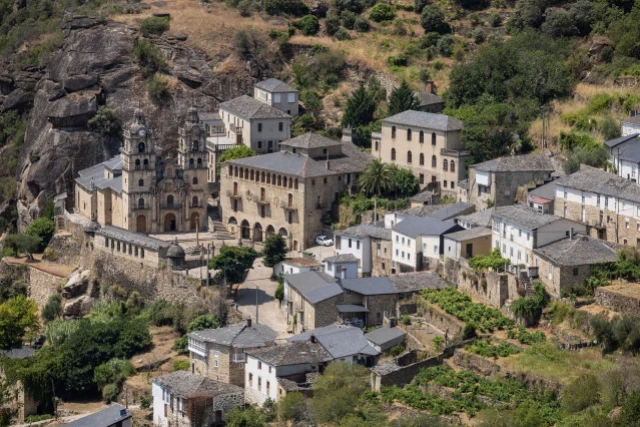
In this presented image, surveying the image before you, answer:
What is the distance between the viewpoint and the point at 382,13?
133m

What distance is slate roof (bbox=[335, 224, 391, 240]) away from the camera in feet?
330

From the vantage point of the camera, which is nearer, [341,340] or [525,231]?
[341,340]

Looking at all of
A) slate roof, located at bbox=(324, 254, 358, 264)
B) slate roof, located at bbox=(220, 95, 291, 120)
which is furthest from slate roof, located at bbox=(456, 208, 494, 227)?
slate roof, located at bbox=(220, 95, 291, 120)

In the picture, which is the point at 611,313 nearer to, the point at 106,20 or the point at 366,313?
the point at 366,313

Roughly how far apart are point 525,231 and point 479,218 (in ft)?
21.4

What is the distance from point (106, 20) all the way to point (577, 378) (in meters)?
58.7

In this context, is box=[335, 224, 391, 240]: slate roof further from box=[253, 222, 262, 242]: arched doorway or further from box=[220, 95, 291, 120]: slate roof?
box=[220, 95, 291, 120]: slate roof

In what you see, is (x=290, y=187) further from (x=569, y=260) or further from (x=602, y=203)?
(x=569, y=260)

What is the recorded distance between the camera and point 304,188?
351 ft

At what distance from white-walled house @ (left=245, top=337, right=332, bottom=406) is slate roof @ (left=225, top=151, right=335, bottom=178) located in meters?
20.1

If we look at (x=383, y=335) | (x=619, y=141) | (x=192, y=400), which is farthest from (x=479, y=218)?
(x=192, y=400)

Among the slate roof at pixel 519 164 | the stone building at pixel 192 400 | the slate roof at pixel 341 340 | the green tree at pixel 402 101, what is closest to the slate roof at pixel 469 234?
the slate roof at pixel 519 164

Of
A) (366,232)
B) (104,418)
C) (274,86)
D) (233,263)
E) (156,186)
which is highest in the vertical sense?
(274,86)

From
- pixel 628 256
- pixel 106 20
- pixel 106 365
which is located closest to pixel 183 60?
pixel 106 20
